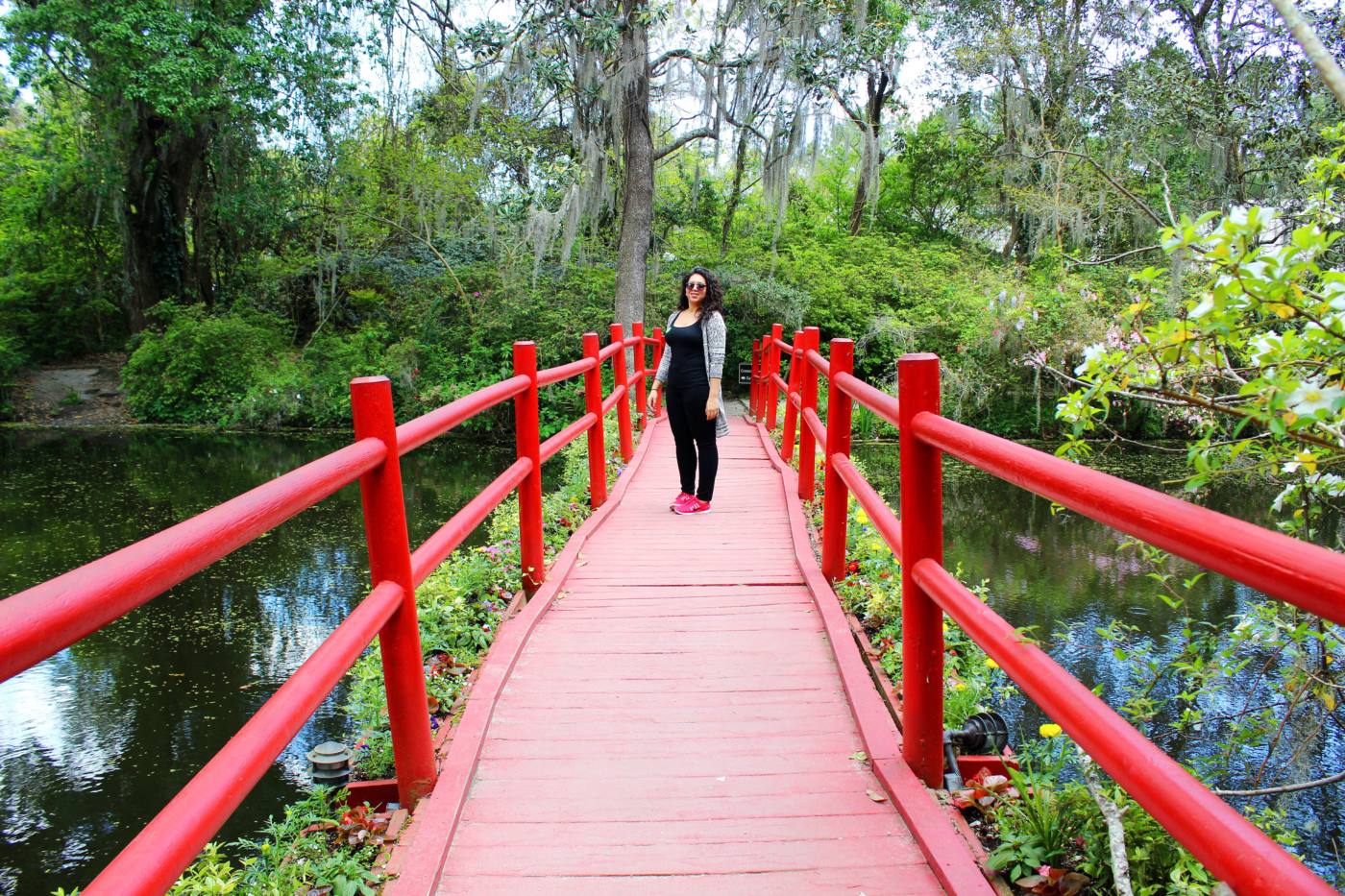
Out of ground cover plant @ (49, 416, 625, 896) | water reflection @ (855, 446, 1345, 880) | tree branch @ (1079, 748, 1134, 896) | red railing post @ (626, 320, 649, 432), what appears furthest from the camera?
red railing post @ (626, 320, 649, 432)

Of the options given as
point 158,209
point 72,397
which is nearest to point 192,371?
point 72,397

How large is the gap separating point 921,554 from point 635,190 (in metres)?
12.9

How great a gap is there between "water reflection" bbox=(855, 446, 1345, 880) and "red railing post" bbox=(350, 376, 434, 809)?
1.63 metres

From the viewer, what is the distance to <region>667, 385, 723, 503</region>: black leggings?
232 inches

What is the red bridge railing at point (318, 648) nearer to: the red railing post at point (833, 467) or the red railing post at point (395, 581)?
the red railing post at point (395, 581)

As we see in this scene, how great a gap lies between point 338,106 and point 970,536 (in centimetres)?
1366

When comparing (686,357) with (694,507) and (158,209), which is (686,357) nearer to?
(694,507)

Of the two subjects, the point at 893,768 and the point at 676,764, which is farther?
the point at 676,764

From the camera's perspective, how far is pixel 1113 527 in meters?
1.58

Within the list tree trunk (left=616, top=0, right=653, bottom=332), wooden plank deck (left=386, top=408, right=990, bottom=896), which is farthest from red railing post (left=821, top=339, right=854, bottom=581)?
tree trunk (left=616, top=0, right=653, bottom=332)

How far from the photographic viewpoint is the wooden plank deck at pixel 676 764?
2.12 meters

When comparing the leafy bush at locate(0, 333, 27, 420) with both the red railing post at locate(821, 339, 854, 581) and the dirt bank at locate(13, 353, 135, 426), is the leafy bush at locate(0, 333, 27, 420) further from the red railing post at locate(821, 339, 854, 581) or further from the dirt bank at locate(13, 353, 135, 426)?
the red railing post at locate(821, 339, 854, 581)

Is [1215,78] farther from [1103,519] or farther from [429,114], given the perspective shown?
[1103,519]

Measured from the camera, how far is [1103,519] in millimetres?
1367
